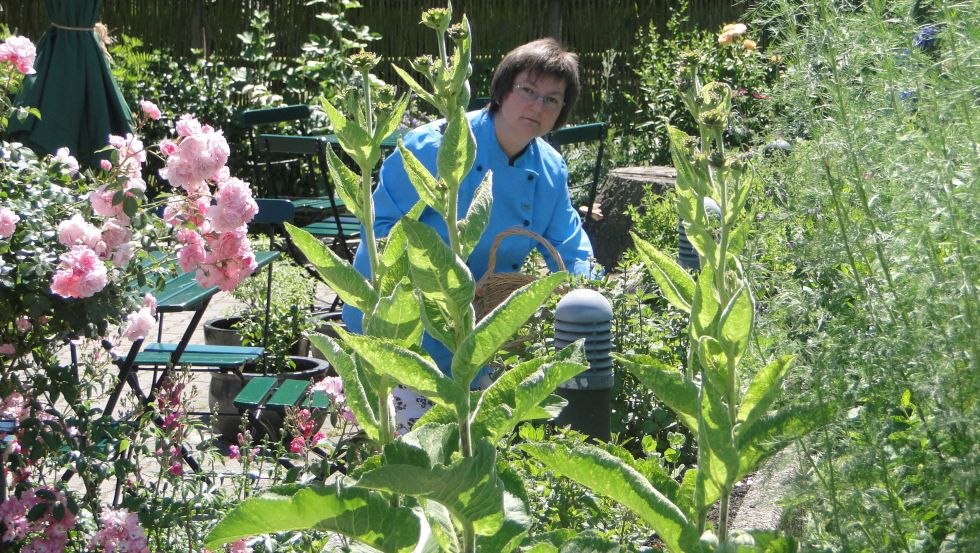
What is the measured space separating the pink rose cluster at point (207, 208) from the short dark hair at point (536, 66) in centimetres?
143

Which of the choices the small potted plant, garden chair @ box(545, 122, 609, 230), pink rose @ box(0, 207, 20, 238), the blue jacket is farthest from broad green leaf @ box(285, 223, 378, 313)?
garden chair @ box(545, 122, 609, 230)

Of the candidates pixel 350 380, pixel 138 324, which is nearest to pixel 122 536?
pixel 138 324

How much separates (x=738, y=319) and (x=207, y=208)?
1.58 meters

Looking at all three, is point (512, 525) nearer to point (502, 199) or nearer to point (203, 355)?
point (502, 199)

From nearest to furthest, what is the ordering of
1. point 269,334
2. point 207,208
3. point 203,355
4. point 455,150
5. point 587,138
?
point 455,150
point 207,208
point 203,355
point 269,334
point 587,138

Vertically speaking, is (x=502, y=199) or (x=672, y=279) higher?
(x=672, y=279)

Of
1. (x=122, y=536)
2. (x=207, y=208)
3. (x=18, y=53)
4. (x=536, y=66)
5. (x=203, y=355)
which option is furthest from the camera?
(x=203, y=355)

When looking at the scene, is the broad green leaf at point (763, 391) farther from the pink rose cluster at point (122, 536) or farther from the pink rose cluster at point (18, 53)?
the pink rose cluster at point (18, 53)

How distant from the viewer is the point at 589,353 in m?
2.38

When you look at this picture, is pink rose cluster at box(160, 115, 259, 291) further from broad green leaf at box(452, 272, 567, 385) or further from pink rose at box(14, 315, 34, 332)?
broad green leaf at box(452, 272, 567, 385)

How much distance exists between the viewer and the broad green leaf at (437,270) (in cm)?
133

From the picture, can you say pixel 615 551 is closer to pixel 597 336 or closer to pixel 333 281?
pixel 333 281

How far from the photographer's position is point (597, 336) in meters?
2.39

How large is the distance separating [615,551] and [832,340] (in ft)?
1.34
